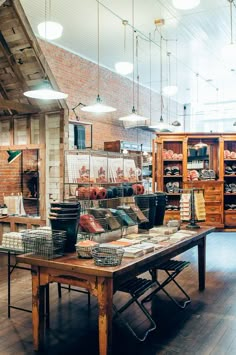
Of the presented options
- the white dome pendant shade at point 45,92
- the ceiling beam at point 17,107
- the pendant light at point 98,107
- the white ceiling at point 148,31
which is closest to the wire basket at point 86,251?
the white dome pendant shade at point 45,92

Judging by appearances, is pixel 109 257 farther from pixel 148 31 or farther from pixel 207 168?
pixel 207 168

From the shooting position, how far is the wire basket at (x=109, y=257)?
256 centimetres

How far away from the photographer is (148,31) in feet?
24.0

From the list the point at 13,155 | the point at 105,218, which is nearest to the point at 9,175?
the point at 13,155

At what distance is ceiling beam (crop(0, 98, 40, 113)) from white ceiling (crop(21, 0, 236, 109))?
1.64 meters

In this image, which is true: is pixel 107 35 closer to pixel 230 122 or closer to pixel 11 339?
pixel 11 339

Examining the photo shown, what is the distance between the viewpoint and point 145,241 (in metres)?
3.36

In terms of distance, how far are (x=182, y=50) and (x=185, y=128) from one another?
6596mm

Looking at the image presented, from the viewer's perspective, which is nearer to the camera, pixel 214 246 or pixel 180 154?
pixel 214 246

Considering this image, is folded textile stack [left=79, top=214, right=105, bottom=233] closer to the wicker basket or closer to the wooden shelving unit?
the wicker basket

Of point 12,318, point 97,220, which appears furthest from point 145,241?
point 12,318

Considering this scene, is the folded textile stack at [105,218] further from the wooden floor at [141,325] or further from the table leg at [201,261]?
the table leg at [201,261]

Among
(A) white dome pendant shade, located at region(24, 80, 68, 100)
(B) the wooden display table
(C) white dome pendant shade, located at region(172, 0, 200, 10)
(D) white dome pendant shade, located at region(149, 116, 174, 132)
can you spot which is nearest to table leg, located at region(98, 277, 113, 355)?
(B) the wooden display table

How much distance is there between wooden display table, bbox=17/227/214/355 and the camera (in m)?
2.49
